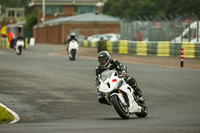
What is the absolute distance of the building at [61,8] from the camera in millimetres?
104188

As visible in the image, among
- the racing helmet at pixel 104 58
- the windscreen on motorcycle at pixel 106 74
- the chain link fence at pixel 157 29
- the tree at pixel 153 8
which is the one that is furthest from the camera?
the tree at pixel 153 8

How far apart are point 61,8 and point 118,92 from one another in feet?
304

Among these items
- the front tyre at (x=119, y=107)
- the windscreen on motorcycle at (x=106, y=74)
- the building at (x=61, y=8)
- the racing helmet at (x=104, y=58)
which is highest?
the building at (x=61, y=8)

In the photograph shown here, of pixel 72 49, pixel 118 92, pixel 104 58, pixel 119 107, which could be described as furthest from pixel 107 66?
pixel 72 49

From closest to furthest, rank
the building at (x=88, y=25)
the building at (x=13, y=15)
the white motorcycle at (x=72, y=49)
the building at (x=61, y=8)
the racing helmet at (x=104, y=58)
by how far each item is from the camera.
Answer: the racing helmet at (x=104, y=58), the white motorcycle at (x=72, y=49), the building at (x=88, y=25), the building at (x=61, y=8), the building at (x=13, y=15)

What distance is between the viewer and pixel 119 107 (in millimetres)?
12734

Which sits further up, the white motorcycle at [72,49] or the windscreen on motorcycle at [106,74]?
the windscreen on motorcycle at [106,74]

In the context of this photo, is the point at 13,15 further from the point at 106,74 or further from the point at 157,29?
the point at 106,74

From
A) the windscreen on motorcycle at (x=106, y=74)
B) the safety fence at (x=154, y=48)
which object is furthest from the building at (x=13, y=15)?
the windscreen on motorcycle at (x=106, y=74)

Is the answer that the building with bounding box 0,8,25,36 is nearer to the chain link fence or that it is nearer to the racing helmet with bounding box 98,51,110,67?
the chain link fence

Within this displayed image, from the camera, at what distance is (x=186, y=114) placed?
1455 cm

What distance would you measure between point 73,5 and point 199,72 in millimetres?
78415

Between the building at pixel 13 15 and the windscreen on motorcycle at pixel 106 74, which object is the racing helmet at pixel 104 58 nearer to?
the windscreen on motorcycle at pixel 106 74

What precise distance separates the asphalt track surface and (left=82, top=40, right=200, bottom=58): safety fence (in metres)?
7.38
